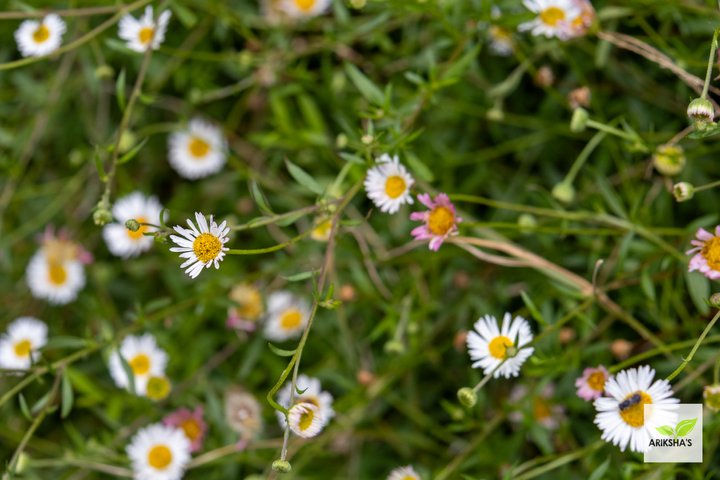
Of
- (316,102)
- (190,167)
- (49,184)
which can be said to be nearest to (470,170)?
(316,102)

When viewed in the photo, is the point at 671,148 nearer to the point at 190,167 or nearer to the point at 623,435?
the point at 623,435

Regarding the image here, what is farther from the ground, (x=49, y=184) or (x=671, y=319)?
(x=49, y=184)

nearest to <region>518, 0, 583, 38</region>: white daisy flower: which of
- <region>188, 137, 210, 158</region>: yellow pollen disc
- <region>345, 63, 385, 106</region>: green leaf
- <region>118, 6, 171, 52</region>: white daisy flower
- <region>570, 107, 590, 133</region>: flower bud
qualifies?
<region>570, 107, 590, 133</region>: flower bud

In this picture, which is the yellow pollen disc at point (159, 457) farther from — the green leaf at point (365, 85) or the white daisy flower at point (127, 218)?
the green leaf at point (365, 85)

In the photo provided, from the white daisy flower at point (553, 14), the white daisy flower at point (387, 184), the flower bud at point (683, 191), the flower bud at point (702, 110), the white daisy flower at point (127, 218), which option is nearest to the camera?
Result: the flower bud at point (702, 110)

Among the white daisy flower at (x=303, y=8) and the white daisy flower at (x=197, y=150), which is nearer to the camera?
the white daisy flower at (x=303, y=8)

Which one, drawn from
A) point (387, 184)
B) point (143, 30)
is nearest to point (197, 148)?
point (143, 30)

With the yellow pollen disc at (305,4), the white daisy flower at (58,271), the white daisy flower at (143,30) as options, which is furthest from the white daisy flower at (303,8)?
the white daisy flower at (58,271)
